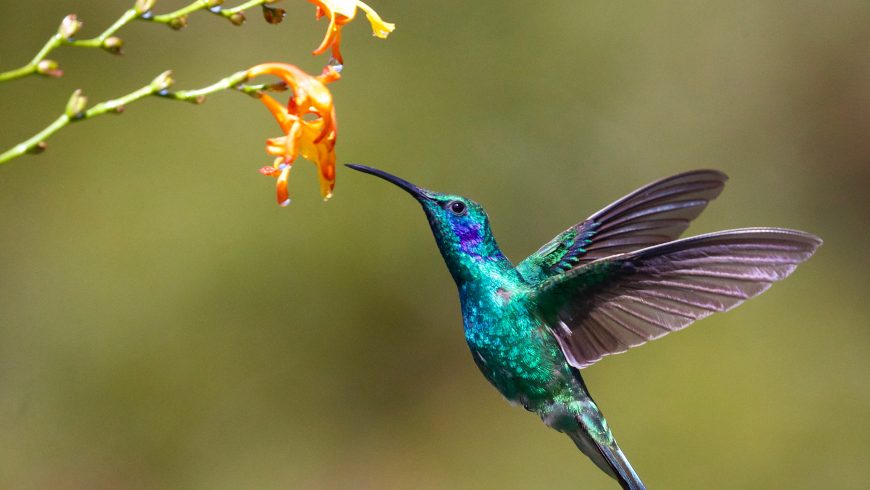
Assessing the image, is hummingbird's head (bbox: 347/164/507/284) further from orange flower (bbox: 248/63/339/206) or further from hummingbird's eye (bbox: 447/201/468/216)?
orange flower (bbox: 248/63/339/206)

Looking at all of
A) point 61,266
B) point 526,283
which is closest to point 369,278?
point 61,266

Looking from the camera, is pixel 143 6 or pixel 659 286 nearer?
pixel 143 6

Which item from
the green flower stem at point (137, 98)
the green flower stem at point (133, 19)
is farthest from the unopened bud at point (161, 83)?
the green flower stem at point (133, 19)

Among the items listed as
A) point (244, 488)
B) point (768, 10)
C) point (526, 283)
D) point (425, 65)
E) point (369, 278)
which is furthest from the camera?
point (768, 10)

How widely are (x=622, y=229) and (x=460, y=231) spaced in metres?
0.64

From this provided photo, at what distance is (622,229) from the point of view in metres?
3.03

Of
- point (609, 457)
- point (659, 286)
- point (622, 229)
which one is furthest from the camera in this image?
point (622, 229)

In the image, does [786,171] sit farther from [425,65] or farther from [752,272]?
[752,272]

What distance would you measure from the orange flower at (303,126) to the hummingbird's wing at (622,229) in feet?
3.48

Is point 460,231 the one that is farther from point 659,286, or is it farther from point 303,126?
point 303,126

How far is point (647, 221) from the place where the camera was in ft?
9.78

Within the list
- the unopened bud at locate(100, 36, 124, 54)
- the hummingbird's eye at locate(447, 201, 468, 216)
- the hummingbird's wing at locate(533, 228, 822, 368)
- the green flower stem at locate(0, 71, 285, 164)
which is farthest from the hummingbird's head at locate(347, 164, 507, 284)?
the unopened bud at locate(100, 36, 124, 54)

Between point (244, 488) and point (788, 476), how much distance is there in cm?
326

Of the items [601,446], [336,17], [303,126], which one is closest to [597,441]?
[601,446]
